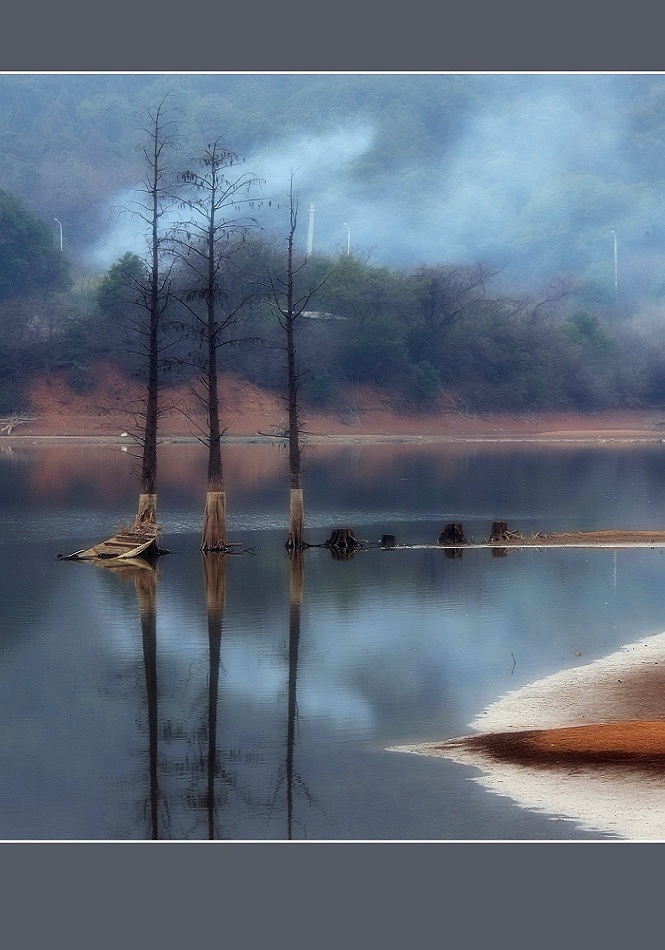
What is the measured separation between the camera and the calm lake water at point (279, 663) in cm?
1533

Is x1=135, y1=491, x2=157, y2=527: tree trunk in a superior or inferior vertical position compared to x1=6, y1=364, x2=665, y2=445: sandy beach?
inferior

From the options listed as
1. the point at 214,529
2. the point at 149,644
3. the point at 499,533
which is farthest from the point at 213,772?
the point at 499,533

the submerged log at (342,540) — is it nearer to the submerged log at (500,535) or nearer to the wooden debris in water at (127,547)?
the submerged log at (500,535)

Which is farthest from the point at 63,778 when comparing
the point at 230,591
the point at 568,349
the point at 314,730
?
the point at 568,349

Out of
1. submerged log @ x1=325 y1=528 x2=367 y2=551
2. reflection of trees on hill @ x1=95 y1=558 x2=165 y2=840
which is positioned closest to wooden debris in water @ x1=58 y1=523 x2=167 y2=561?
reflection of trees on hill @ x1=95 y1=558 x2=165 y2=840

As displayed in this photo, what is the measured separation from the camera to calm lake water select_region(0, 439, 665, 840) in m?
15.3

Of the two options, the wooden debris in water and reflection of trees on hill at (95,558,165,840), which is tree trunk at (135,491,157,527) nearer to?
the wooden debris in water

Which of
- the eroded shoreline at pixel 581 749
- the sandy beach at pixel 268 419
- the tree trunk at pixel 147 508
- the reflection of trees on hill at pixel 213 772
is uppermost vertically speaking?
the sandy beach at pixel 268 419

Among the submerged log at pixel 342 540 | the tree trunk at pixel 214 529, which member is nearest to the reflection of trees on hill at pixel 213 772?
the tree trunk at pixel 214 529

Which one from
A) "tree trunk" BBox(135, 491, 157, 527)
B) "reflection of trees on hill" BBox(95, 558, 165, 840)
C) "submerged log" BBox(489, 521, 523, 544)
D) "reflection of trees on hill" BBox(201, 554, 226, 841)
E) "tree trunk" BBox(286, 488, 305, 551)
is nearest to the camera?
"reflection of trees on hill" BBox(95, 558, 165, 840)

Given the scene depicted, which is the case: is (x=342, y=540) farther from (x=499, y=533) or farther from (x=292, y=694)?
(x=292, y=694)

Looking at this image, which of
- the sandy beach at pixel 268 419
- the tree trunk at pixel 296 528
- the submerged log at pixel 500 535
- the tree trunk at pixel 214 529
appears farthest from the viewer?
the sandy beach at pixel 268 419

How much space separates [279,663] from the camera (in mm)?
23109

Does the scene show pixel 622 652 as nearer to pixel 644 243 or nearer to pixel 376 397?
pixel 376 397
